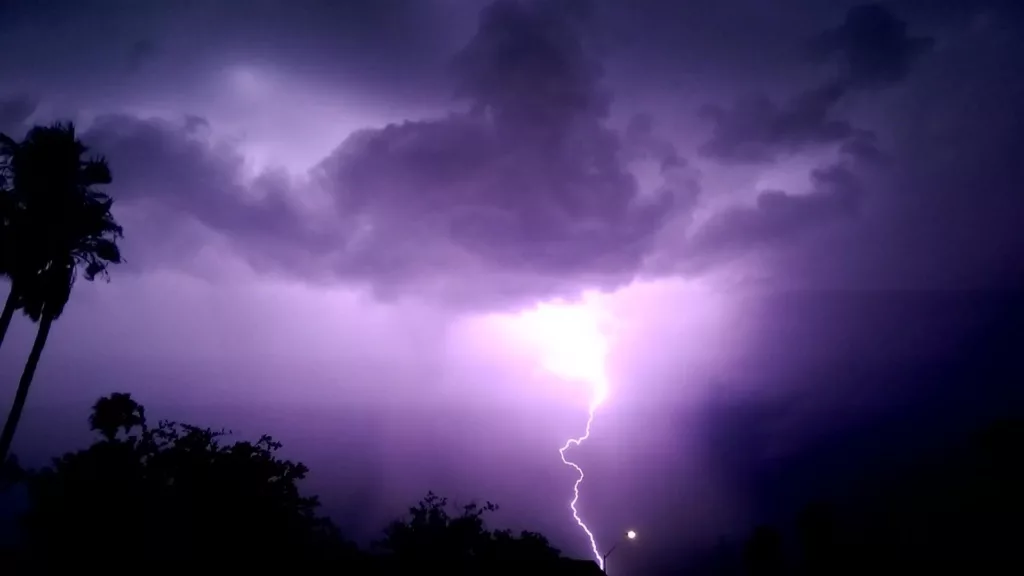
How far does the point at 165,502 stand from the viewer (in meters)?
20.7

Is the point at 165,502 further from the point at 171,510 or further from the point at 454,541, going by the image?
the point at 454,541

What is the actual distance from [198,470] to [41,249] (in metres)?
10.2

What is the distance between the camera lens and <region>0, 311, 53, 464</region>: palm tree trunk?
20047mm

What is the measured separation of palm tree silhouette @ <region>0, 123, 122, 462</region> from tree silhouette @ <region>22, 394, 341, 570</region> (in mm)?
3073

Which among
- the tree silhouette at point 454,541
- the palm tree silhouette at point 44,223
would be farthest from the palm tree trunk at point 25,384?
the tree silhouette at point 454,541

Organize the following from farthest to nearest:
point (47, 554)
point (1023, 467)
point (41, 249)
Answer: point (1023, 467) → point (41, 249) → point (47, 554)

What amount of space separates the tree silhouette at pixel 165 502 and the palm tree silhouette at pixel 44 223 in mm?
3073

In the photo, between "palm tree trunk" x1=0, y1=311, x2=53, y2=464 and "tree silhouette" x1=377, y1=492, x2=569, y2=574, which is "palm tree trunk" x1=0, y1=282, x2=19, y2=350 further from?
"tree silhouette" x1=377, y1=492, x2=569, y2=574

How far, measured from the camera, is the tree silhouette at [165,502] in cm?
1922

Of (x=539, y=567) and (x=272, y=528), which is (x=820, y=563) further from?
(x=272, y=528)

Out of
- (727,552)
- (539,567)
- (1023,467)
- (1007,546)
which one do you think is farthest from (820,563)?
(727,552)

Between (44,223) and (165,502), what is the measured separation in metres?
11.1

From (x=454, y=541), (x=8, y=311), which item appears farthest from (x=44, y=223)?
(x=454, y=541)

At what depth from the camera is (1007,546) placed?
66875 mm
